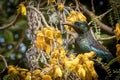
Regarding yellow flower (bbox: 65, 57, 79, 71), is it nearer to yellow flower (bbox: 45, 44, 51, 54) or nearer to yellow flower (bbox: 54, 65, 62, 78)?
yellow flower (bbox: 54, 65, 62, 78)

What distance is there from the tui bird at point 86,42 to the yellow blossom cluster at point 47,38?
236 millimetres

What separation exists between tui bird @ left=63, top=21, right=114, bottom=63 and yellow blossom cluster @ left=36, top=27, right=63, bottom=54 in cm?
24

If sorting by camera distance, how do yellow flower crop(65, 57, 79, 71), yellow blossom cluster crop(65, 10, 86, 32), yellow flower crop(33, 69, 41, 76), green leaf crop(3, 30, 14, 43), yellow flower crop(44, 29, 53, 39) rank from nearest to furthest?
yellow flower crop(65, 57, 79, 71)
yellow flower crop(33, 69, 41, 76)
yellow flower crop(44, 29, 53, 39)
yellow blossom cluster crop(65, 10, 86, 32)
green leaf crop(3, 30, 14, 43)

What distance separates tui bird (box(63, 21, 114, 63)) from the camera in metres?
2.50

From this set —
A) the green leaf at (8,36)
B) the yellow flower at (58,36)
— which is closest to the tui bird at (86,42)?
the yellow flower at (58,36)

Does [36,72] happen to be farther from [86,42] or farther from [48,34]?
[86,42]

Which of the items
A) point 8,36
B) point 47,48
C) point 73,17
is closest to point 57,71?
point 47,48

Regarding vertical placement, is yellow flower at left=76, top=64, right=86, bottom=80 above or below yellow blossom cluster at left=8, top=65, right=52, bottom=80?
above

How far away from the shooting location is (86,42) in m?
2.55

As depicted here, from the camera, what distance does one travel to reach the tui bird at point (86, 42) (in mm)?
2502

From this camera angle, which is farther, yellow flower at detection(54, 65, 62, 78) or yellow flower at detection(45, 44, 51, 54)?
yellow flower at detection(45, 44, 51, 54)

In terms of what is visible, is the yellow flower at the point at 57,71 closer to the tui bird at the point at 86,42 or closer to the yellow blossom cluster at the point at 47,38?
the yellow blossom cluster at the point at 47,38

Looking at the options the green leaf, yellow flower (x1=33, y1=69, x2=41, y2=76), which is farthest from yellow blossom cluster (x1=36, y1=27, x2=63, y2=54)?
the green leaf

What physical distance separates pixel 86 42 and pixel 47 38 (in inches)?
14.4
